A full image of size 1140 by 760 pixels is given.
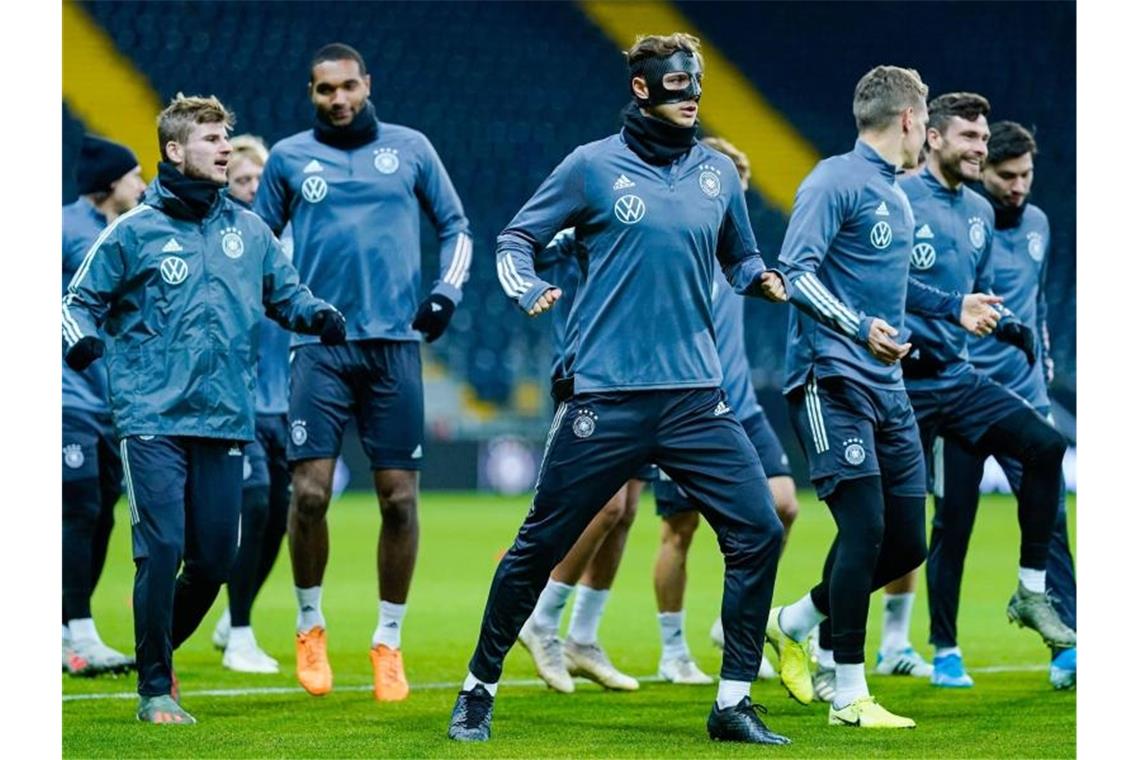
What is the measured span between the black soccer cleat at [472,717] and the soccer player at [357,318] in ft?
4.33

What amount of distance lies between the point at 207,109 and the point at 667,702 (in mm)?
2834

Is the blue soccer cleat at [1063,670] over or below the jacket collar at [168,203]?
below

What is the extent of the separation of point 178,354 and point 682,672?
2.75m

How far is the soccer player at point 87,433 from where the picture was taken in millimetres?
8516

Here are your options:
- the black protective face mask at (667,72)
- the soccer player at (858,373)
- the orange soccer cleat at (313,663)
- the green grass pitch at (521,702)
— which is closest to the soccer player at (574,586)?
the green grass pitch at (521,702)

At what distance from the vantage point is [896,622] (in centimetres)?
834

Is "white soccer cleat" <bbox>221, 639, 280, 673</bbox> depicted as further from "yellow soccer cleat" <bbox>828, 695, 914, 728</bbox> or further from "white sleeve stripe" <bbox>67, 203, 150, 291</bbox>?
"yellow soccer cleat" <bbox>828, 695, 914, 728</bbox>

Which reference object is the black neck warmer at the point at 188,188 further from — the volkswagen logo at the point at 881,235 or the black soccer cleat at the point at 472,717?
the volkswagen logo at the point at 881,235

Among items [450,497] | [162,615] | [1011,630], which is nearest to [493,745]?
[162,615]

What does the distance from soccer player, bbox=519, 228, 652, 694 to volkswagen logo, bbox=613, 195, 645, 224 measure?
56.9 inches

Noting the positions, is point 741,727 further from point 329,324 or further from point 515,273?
point 329,324

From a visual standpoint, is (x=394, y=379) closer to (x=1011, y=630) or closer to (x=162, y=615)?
(x=162, y=615)

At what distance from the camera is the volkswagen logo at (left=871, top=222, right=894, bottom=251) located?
654cm

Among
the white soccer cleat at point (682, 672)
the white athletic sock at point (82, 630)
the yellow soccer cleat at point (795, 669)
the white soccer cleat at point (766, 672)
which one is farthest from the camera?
the white athletic sock at point (82, 630)
